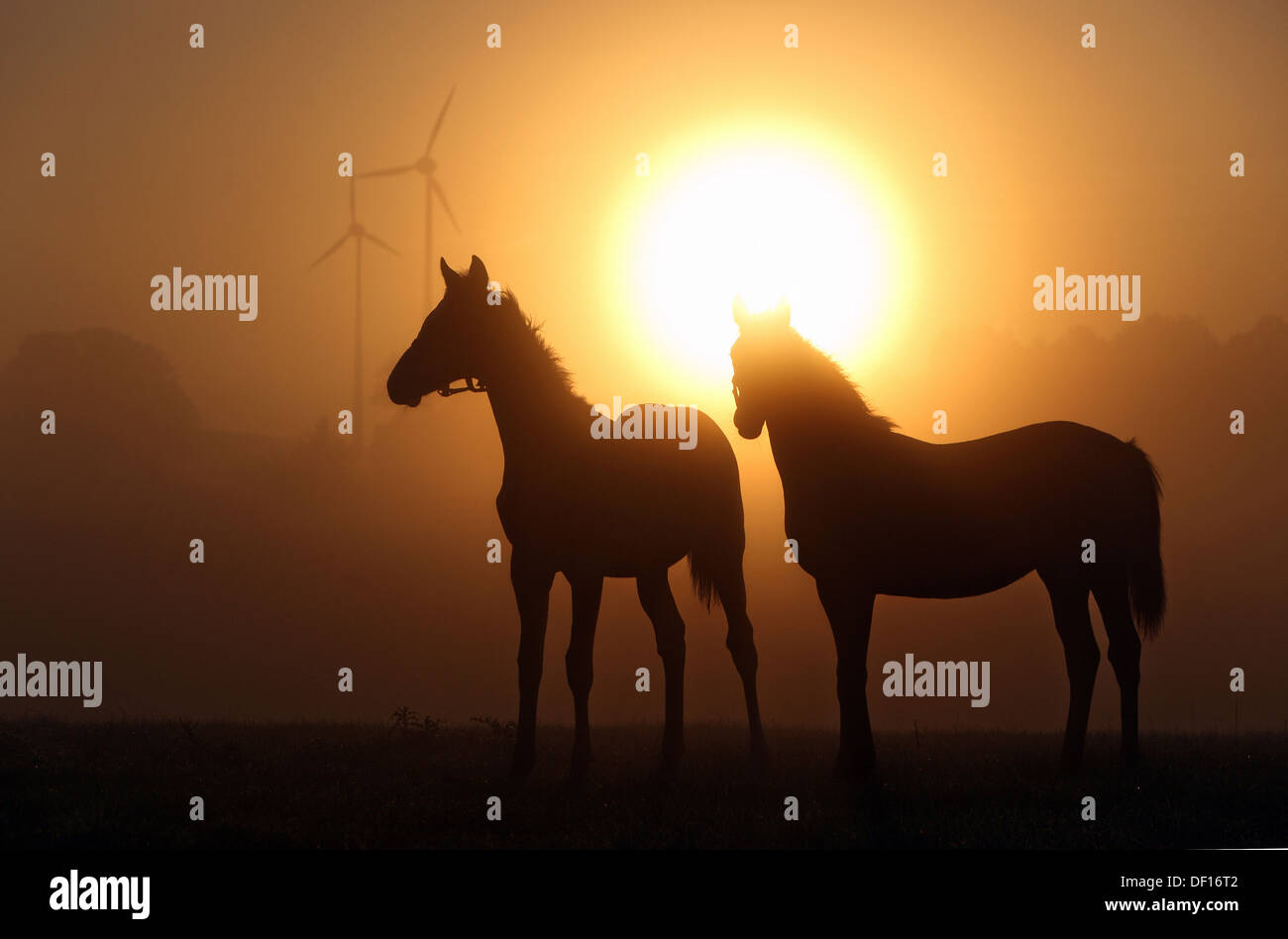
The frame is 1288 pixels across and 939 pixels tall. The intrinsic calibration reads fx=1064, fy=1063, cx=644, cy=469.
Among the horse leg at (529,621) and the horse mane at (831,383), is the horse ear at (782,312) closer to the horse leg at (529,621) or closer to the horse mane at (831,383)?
the horse mane at (831,383)

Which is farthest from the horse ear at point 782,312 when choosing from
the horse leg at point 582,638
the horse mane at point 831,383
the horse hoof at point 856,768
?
the horse hoof at point 856,768

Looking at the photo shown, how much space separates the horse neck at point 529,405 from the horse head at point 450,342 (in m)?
0.23

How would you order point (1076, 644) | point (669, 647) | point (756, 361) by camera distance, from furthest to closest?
point (669, 647) < point (1076, 644) < point (756, 361)

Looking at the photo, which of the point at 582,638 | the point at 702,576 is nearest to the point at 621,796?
the point at 582,638

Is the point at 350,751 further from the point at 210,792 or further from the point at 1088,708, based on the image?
the point at 1088,708

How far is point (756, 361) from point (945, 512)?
1935 mm

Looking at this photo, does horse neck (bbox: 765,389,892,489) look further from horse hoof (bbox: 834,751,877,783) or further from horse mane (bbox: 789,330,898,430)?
horse hoof (bbox: 834,751,877,783)

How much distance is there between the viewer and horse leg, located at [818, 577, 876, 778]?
798cm

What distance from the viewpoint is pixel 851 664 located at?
8055 millimetres

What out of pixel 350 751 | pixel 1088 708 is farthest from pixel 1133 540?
pixel 350 751

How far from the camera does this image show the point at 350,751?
31.7ft

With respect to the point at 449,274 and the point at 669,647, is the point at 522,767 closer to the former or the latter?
the point at 669,647
